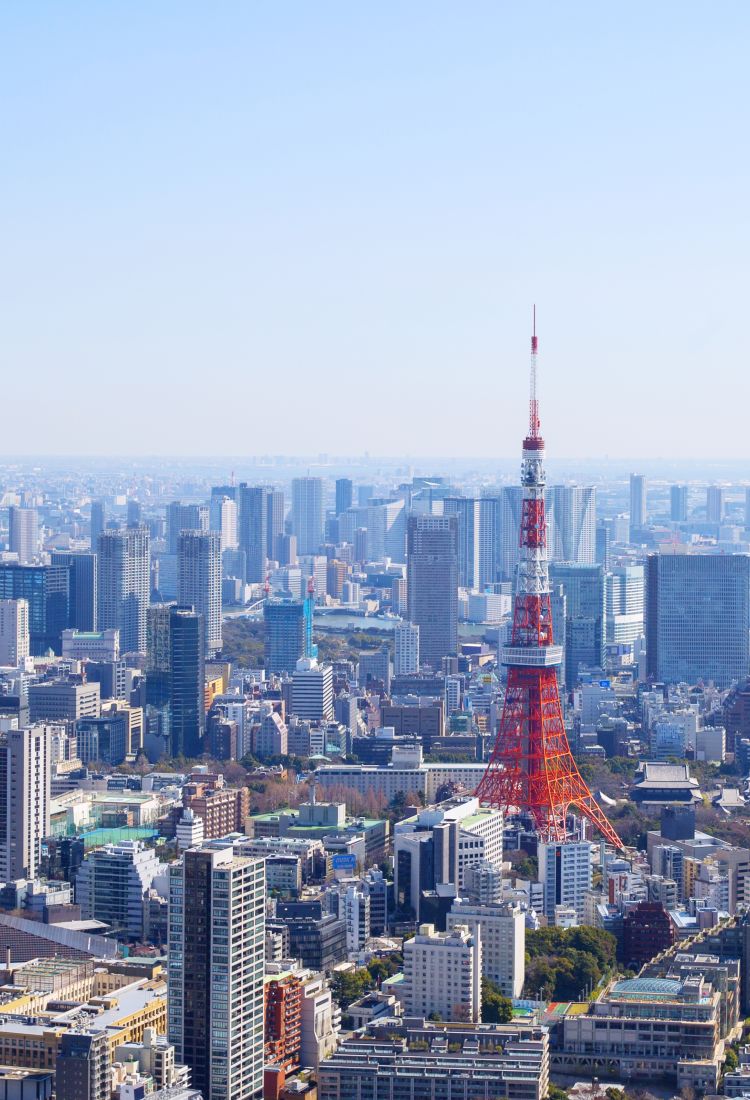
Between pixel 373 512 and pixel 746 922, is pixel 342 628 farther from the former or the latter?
pixel 746 922

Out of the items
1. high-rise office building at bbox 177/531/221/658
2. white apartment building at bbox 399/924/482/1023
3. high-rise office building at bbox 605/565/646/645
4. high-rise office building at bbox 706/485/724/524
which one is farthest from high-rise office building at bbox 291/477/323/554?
white apartment building at bbox 399/924/482/1023

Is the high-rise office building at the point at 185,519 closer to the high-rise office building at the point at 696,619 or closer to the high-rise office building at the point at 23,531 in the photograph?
the high-rise office building at the point at 23,531

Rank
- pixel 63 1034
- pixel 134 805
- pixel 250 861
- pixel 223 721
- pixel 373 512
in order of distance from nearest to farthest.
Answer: pixel 63 1034, pixel 250 861, pixel 134 805, pixel 223 721, pixel 373 512

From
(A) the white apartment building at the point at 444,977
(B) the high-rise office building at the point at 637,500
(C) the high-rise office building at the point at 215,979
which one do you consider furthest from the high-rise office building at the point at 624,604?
(C) the high-rise office building at the point at 215,979

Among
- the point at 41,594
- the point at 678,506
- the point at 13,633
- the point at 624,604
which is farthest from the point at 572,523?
the point at 13,633

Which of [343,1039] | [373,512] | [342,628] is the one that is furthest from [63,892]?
[373,512]

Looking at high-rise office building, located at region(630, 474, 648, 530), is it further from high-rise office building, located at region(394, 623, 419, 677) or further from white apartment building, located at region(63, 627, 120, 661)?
white apartment building, located at region(63, 627, 120, 661)
